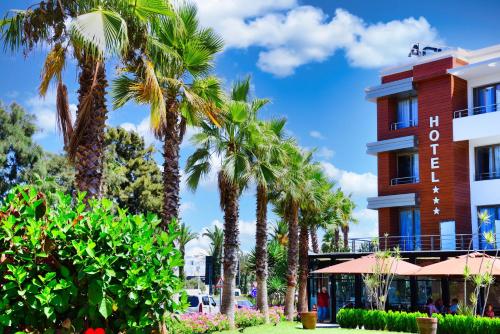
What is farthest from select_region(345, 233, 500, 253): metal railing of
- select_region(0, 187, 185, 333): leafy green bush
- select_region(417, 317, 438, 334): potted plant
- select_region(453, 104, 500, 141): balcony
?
select_region(0, 187, 185, 333): leafy green bush

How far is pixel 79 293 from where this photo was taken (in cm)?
660

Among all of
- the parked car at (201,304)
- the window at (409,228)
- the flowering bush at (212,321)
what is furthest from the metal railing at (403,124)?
the parked car at (201,304)

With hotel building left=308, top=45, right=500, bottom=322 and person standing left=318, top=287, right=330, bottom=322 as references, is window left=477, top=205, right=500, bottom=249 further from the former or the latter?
person standing left=318, top=287, right=330, bottom=322

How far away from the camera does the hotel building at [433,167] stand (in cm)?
3012

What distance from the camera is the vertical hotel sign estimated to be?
3128cm

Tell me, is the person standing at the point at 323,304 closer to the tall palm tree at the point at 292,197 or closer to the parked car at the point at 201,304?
the tall palm tree at the point at 292,197

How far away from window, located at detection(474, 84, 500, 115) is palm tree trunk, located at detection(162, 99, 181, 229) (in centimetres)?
1842

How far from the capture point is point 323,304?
106ft

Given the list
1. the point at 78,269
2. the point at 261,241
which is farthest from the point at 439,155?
the point at 78,269

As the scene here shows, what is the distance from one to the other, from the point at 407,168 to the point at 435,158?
254 centimetres

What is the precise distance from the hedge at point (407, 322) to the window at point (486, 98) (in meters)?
13.2

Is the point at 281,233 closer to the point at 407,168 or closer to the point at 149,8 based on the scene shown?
the point at 407,168

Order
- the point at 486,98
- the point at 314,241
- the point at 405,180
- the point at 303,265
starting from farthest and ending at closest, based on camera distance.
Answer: the point at 314,241, the point at 303,265, the point at 405,180, the point at 486,98

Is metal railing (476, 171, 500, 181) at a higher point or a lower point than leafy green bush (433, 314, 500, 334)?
higher
